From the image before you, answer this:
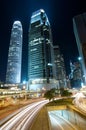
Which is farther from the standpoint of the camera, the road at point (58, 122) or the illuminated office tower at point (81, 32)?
the illuminated office tower at point (81, 32)

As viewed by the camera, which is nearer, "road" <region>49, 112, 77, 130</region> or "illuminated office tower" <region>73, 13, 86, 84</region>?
"road" <region>49, 112, 77, 130</region>

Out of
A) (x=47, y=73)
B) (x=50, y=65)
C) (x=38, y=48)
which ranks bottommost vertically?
(x=47, y=73)

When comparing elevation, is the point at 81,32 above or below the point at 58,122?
above

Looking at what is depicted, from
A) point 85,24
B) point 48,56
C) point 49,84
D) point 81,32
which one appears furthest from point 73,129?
point 48,56

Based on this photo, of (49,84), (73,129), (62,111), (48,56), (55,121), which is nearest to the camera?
(73,129)

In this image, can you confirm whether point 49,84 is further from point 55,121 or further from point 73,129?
point 73,129

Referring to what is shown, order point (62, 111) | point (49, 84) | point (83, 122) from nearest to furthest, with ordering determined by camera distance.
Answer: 1. point (83, 122)
2. point (62, 111)
3. point (49, 84)

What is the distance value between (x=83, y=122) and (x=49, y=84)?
155 metres

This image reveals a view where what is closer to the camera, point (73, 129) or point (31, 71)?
point (73, 129)

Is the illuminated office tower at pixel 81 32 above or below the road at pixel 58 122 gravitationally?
above

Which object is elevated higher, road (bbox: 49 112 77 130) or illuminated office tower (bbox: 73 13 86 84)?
illuminated office tower (bbox: 73 13 86 84)

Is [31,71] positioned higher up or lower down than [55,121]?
higher up

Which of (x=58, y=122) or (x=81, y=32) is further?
(x=81, y=32)

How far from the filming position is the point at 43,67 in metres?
184
